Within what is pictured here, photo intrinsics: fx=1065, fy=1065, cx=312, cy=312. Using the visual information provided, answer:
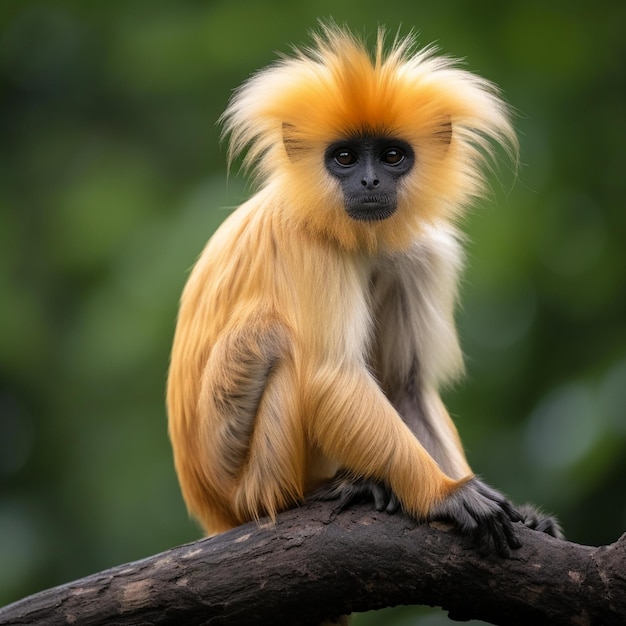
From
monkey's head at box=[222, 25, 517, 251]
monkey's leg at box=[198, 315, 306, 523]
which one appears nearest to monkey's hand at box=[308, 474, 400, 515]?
monkey's leg at box=[198, 315, 306, 523]

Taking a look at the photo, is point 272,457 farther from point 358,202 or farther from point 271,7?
point 271,7

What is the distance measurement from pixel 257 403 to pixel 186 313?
37.1 inches

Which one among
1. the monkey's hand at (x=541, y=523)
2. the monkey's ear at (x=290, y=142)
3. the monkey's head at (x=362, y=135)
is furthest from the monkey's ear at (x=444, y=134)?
the monkey's hand at (x=541, y=523)

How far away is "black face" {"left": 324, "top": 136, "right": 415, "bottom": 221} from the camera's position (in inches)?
267

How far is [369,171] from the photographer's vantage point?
6770 mm

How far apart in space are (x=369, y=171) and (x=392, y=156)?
25 cm

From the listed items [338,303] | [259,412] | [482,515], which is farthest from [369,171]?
[482,515]

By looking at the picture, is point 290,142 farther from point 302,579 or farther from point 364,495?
point 302,579

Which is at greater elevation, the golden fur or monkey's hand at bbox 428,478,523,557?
the golden fur

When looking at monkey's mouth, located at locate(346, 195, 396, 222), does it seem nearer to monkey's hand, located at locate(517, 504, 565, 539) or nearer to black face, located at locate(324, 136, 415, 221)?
black face, located at locate(324, 136, 415, 221)

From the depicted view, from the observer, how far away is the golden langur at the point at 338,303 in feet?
21.0

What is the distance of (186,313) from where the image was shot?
283 inches

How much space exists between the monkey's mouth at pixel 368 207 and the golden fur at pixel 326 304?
0.19 ft

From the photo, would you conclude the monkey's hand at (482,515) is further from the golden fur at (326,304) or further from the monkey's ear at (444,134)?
the monkey's ear at (444,134)
